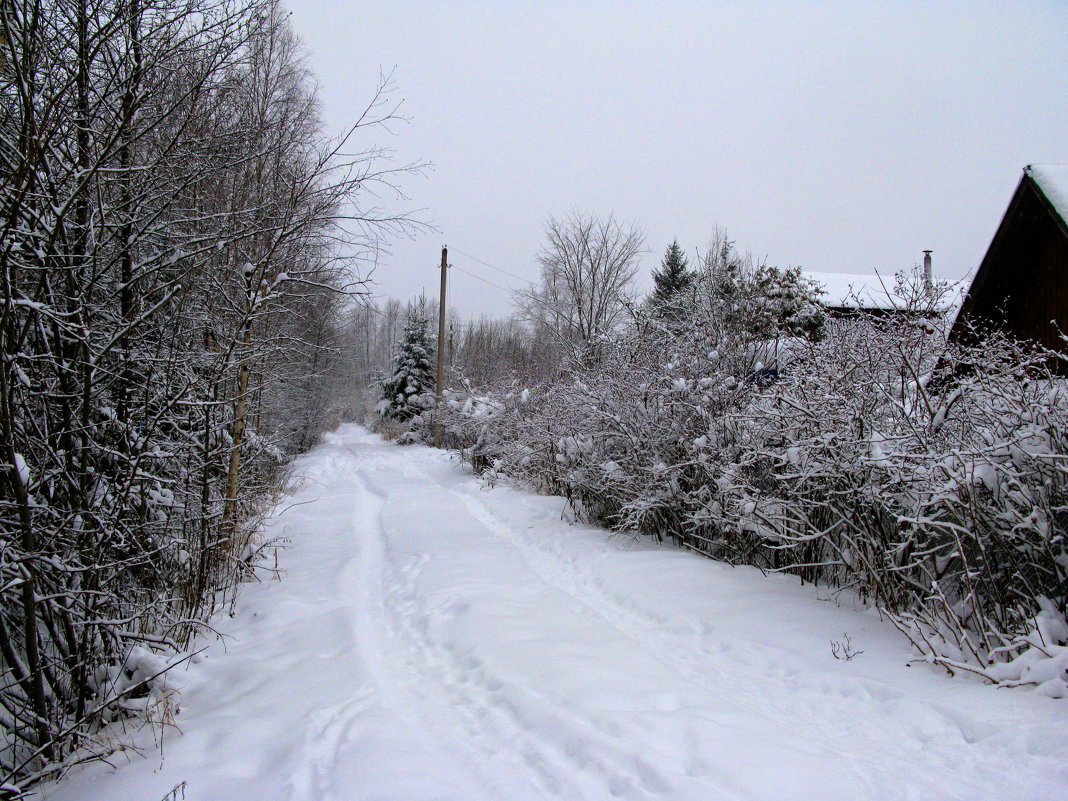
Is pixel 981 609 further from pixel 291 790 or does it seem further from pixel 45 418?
pixel 45 418

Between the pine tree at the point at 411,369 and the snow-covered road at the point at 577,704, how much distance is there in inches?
808

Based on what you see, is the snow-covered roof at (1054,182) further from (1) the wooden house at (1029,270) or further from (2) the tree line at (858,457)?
(2) the tree line at (858,457)

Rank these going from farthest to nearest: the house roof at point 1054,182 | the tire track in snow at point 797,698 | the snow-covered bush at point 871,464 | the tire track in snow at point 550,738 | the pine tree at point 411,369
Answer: the pine tree at point 411,369 < the house roof at point 1054,182 < the snow-covered bush at point 871,464 < the tire track in snow at point 797,698 < the tire track in snow at point 550,738

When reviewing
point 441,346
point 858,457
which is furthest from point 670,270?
point 858,457

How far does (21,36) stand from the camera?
9.89 feet

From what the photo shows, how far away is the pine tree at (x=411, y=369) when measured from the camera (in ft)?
87.1

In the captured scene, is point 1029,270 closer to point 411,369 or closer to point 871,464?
point 871,464

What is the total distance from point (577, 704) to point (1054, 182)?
8.58 meters

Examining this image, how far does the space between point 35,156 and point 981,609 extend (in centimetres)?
638

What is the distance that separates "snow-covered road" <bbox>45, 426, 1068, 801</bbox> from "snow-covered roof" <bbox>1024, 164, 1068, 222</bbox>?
5.72 m

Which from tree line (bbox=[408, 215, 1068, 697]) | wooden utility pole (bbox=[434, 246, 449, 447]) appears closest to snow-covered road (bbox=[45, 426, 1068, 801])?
tree line (bbox=[408, 215, 1068, 697])

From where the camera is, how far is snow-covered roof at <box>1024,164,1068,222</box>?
6.70m

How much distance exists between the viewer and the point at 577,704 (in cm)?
346

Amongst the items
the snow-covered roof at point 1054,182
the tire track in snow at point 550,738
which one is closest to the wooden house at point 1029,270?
the snow-covered roof at point 1054,182
